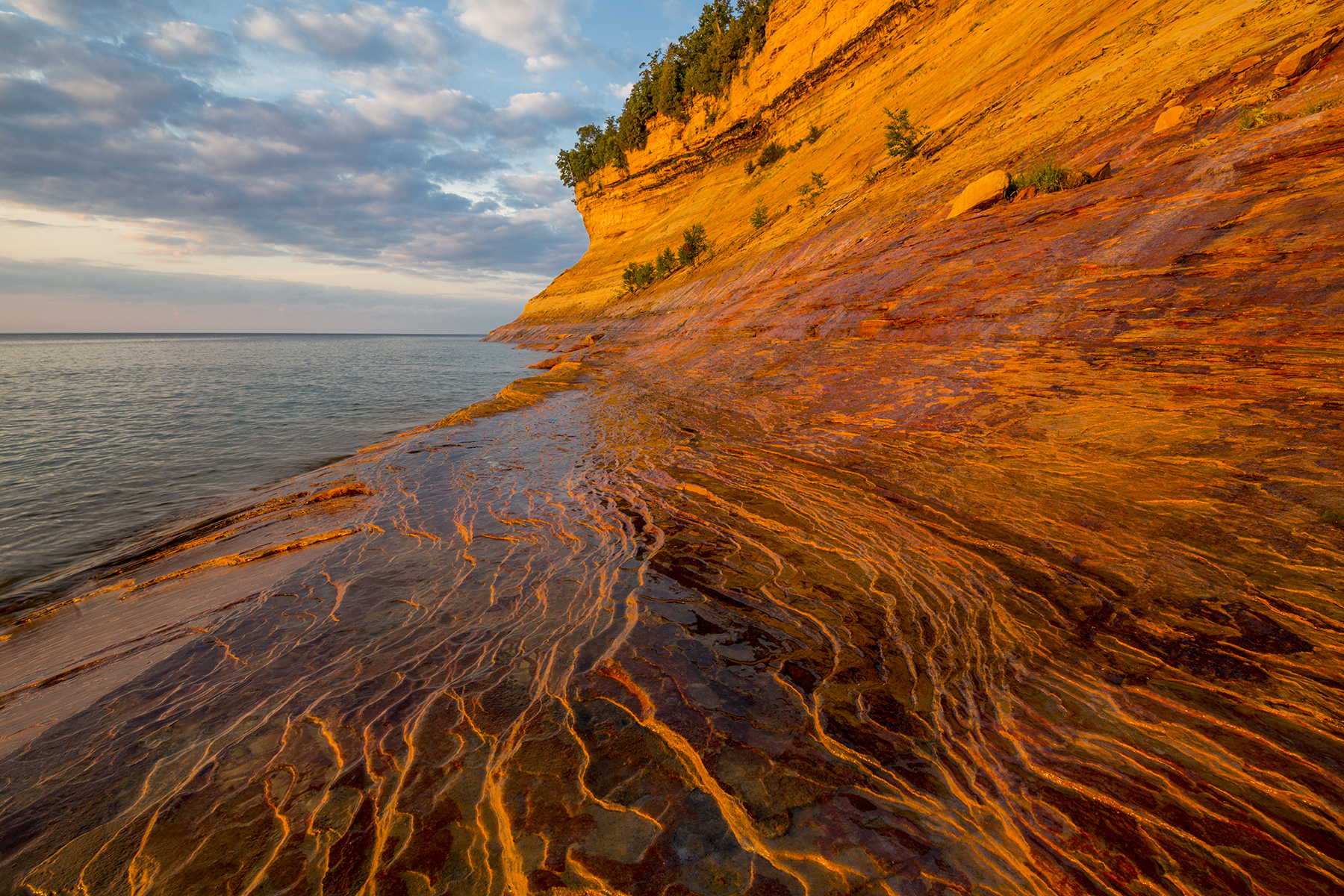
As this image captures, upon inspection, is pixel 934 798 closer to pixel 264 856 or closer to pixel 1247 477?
pixel 264 856

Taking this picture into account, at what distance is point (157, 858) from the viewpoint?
2152 millimetres

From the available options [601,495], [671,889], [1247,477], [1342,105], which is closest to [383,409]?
[601,495]

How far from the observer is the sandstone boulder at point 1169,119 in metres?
10.1

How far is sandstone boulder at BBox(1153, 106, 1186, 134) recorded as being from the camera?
1010 centimetres

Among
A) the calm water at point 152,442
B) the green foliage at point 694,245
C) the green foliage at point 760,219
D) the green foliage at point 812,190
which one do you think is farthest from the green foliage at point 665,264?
the calm water at point 152,442

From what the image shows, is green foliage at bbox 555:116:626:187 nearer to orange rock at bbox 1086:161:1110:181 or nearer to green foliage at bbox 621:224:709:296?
green foliage at bbox 621:224:709:296

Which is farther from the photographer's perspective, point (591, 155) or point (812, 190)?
point (591, 155)

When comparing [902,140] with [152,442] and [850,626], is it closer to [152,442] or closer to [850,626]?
[850,626]

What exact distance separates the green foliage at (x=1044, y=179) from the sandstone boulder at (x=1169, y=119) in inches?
63.2

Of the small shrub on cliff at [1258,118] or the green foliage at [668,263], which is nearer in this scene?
the small shrub on cliff at [1258,118]

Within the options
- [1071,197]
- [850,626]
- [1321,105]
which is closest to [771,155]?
[1071,197]

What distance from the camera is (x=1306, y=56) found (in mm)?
8797

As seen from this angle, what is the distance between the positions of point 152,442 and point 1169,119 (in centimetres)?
2601

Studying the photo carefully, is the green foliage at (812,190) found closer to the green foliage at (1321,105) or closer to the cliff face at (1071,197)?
the cliff face at (1071,197)
